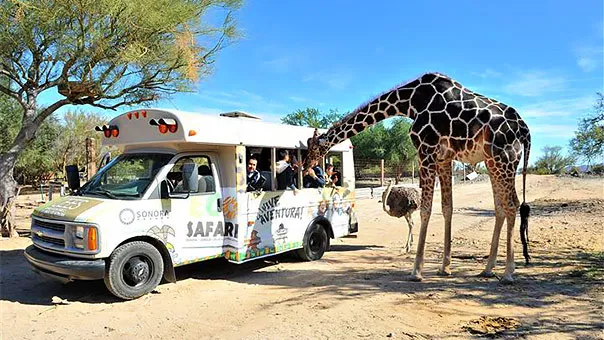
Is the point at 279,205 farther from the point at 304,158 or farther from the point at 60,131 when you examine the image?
the point at 60,131

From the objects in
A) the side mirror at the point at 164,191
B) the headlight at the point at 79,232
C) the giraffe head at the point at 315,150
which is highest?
the giraffe head at the point at 315,150

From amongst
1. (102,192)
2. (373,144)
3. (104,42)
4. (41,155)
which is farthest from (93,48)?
(373,144)

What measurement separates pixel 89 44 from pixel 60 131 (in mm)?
20041

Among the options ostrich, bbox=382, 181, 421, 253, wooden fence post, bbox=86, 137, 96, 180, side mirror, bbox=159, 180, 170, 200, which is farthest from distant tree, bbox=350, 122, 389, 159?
side mirror, bbox=159, 180, 170, 200

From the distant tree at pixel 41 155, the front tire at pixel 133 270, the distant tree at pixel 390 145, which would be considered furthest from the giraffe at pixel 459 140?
the distant tree at pixel 390 145

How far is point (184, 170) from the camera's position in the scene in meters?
6.50

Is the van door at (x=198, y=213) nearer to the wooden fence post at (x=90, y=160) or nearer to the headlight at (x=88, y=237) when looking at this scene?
the headlight at (x=88, y=237)

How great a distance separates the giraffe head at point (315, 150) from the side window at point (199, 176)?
2.01 metres

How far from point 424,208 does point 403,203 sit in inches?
87.2

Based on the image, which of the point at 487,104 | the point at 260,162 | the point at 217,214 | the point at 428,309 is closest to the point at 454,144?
the point at 487,104

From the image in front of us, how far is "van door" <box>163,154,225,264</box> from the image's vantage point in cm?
672

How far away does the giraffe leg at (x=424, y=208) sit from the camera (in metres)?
7.17

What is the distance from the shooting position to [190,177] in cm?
663

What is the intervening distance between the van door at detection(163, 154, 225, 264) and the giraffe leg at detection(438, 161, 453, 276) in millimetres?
3761
